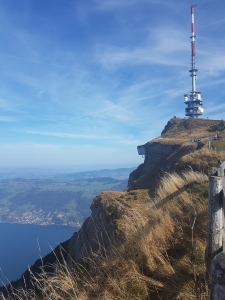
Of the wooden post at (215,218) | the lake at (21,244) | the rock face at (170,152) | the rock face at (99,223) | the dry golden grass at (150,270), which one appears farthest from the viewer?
the lake at (21,244)

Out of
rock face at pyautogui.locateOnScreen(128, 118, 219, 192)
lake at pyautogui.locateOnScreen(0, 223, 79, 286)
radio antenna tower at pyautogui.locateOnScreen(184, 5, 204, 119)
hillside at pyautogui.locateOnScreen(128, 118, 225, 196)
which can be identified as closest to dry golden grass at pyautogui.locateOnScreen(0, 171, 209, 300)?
hillside at pyautogui.locateOnScreen(128, 118, 225, 196)

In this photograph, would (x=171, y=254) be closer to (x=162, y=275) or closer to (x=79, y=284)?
(x=162, y=275)

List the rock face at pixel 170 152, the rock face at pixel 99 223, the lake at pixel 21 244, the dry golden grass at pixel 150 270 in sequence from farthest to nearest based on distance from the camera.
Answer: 1. the lake at pixel 21 244
2. the rock face at pixel 170 152
3. the rock face at pixel 99 223
4. the dry golden grass at pixel 150 270

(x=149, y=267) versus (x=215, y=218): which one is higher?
(x=215, y=218)

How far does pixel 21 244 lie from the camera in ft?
410

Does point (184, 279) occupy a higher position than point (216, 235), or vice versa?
point (216, 235)

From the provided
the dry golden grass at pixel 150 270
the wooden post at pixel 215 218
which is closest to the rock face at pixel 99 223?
the dry golden grass at pixel 150 270

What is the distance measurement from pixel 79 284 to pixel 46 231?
15881 centimetres

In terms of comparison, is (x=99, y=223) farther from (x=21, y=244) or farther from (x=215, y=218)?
(x=21, y=244)

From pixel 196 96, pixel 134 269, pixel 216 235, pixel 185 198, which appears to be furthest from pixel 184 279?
pixel 196 96

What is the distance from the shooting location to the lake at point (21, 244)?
86000mm

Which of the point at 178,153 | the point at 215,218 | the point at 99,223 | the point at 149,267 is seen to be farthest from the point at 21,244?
the point at 215,218

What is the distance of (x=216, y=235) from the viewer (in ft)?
11.1

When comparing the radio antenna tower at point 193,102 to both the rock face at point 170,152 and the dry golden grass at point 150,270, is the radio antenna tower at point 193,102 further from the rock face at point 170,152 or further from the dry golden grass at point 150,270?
the dry golden grass at point 150,270
